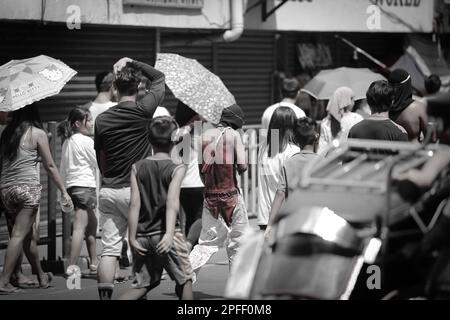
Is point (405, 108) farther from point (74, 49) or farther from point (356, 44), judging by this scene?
point (356, 44)

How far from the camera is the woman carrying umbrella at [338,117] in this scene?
39.6 ft

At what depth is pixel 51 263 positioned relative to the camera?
10.7 meters

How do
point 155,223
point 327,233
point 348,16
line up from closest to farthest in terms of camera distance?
point 327,233, point 155,223, point 348,16

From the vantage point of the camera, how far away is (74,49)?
13.7 m

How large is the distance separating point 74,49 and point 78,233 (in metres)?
4.01

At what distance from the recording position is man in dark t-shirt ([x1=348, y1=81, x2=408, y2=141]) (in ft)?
27.8

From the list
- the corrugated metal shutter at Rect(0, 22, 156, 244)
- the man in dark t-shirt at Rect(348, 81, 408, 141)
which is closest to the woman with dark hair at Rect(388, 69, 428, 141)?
the man in dark t-shirt at Rect(348, 81, 408, 141)

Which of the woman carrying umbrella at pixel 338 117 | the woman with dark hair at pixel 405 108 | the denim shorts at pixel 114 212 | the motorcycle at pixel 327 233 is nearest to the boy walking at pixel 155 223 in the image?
the denim shorts at pixel 114 212

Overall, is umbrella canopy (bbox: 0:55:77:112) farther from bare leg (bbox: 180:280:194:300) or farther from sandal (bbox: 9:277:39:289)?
bare leg (bbox: 180:280:194:300)

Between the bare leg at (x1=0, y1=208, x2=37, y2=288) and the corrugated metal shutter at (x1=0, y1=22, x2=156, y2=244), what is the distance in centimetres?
339

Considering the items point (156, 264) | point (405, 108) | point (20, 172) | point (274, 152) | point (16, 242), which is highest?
point (405, 108)

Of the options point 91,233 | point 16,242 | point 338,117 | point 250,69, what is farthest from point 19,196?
point 250,69

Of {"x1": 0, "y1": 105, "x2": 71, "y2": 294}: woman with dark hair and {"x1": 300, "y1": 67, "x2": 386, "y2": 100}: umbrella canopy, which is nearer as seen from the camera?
{"x1": 0, "y1": 105, "x2": 71, "y2": 294}: woman with dark hair

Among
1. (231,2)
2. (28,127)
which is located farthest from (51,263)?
(231,2)
